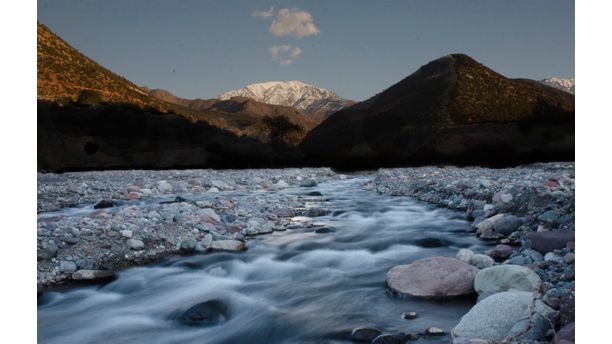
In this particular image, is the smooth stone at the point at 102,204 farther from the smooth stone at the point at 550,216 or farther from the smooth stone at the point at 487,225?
the smooth stone at the point at 550,216

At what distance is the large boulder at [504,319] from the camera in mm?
2926

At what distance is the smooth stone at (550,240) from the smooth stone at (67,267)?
562 cm

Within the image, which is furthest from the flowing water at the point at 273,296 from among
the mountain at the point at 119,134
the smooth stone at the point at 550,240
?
the mountain at the point at 119,134

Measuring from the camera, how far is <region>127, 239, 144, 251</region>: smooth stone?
256 inches

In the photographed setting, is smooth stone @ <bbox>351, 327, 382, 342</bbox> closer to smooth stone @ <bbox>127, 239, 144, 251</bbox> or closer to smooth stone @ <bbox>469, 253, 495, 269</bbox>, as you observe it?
smooth stone @ <bbox>469, 253, 495, 269</bbox>

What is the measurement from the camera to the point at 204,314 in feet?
14.7

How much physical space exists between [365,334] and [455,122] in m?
14.4

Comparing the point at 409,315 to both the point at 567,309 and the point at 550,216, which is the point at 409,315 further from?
the point at 550,216

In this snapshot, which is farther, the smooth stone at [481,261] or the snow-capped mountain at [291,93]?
the snow-capped mountain at [291,93]

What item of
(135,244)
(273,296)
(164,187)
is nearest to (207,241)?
(135,244)
